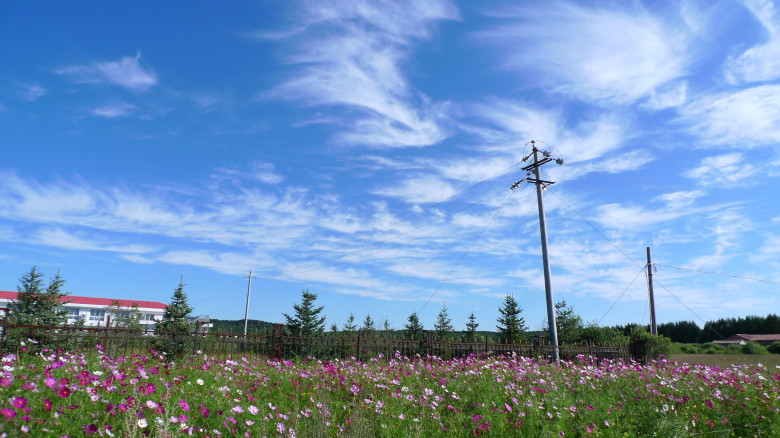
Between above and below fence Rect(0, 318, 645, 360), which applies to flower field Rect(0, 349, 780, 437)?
below

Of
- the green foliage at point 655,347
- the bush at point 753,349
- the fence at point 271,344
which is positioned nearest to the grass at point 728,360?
the green foliage at point 655,347

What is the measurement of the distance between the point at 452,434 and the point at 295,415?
207 centimetres

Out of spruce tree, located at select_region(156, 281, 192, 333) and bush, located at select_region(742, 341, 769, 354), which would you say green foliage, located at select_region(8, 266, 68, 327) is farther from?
bush, located at select_region(742, 341, 769, 354)

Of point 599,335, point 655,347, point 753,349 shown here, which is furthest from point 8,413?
point 753,349

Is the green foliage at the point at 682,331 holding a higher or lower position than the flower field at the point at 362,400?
higher

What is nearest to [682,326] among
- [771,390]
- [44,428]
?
[771,390]

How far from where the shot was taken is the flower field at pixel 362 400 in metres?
4.80

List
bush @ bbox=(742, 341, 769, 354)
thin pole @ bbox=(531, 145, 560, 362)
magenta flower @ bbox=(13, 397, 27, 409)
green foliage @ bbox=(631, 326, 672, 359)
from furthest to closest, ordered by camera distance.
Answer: bush @ bbox=(742, 341, 769, 354)
green foliage @ bbox=(631, 326, 672, 359)
thin pole @ bbox=(531, 145, 560, 362)
magenta flower @ bbox=(13, 397, 27, 409)

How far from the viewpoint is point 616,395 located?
27.6ft

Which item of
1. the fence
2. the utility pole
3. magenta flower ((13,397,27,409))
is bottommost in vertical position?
magenta flower ((13,397,27,409))

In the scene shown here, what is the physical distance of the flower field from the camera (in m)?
4.80

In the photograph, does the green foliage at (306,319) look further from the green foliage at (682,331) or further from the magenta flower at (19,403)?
the green foliage at (682,331)

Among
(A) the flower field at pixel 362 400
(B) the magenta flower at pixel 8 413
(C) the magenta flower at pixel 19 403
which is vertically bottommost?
(A) the flower field at pixel 362 400

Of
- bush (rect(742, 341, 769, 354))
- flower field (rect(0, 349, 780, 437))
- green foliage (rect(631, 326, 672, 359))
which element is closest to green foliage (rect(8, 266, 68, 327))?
flower field (rect(0, 349, 780, 437))
